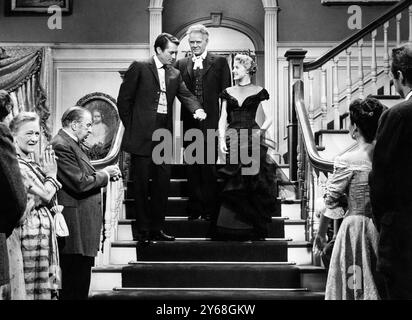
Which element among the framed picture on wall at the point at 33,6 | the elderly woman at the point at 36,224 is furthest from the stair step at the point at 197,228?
the framed picture on wall at the point at 33,6

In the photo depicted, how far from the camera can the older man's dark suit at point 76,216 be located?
3.76 m

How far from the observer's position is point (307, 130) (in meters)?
5.09

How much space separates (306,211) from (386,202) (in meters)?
2.48

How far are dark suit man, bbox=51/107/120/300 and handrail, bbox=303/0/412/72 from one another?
2.55 meters

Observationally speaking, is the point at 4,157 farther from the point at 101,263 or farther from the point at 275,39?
the point at 275,39

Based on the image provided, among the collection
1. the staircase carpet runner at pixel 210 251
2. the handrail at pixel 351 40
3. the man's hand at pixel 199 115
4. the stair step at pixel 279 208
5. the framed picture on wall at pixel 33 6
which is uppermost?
the framed picture on wall at pixel 33 6

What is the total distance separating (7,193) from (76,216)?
1.19 m

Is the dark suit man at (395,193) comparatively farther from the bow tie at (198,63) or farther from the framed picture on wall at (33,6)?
the framed picture on wall at (33,6)

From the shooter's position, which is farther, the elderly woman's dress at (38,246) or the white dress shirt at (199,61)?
the white dress shirt at (199,61)

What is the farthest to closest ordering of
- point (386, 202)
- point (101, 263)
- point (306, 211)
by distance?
point (306, 211) → point (101, 263) → point (386, 202)

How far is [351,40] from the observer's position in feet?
19.6

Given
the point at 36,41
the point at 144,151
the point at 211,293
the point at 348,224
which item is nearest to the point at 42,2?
the point at 36,41

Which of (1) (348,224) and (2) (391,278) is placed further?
(1) (348,224)

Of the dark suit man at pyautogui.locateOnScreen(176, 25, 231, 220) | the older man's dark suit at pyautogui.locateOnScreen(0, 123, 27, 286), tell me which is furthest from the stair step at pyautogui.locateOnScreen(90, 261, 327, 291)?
the older man's dark suit at pyautogui.locateOnScreen(0, 123, 27, 286)
